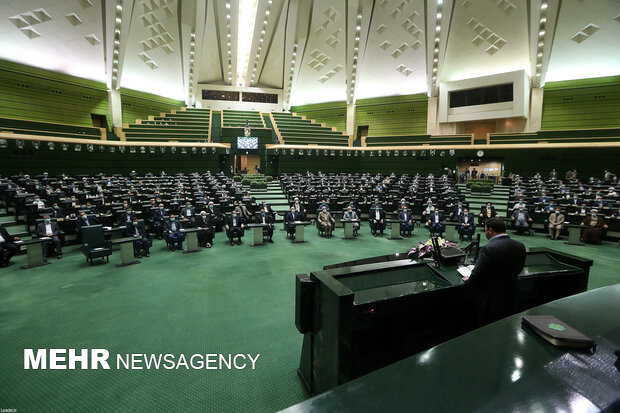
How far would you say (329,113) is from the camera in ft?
106

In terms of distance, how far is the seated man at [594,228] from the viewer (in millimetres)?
9820

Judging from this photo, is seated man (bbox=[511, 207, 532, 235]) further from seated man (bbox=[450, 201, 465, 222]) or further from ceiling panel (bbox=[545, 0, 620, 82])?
ceiling panel (bbox=[545, 0, 620, 82])

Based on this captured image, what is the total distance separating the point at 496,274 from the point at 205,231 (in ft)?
27.8

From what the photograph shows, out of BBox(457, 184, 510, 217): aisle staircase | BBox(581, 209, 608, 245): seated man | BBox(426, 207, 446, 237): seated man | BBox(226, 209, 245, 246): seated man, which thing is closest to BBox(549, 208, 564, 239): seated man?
BBox(581, 209, 608, 245): seated man

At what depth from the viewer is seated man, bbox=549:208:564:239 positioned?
34.3 feet

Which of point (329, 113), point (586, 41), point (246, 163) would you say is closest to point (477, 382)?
point (586, 41)

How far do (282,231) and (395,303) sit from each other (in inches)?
380

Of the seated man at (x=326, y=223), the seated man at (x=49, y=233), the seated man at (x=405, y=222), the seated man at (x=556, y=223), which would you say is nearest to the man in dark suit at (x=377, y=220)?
the seated man at (x=405, y=222)

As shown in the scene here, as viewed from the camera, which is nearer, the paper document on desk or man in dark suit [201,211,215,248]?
the paper document on desk

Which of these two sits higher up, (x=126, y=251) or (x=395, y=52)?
(x=395, y=52)

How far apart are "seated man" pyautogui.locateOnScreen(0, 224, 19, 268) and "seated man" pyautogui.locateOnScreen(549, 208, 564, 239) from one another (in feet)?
52.5

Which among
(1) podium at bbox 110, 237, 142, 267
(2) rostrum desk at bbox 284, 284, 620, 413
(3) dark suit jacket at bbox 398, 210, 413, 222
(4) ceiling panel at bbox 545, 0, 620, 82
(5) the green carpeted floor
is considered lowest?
(5) the green carpeted floor

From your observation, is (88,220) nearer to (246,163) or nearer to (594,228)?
(594,228)

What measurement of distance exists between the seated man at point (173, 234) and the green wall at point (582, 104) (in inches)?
1052
